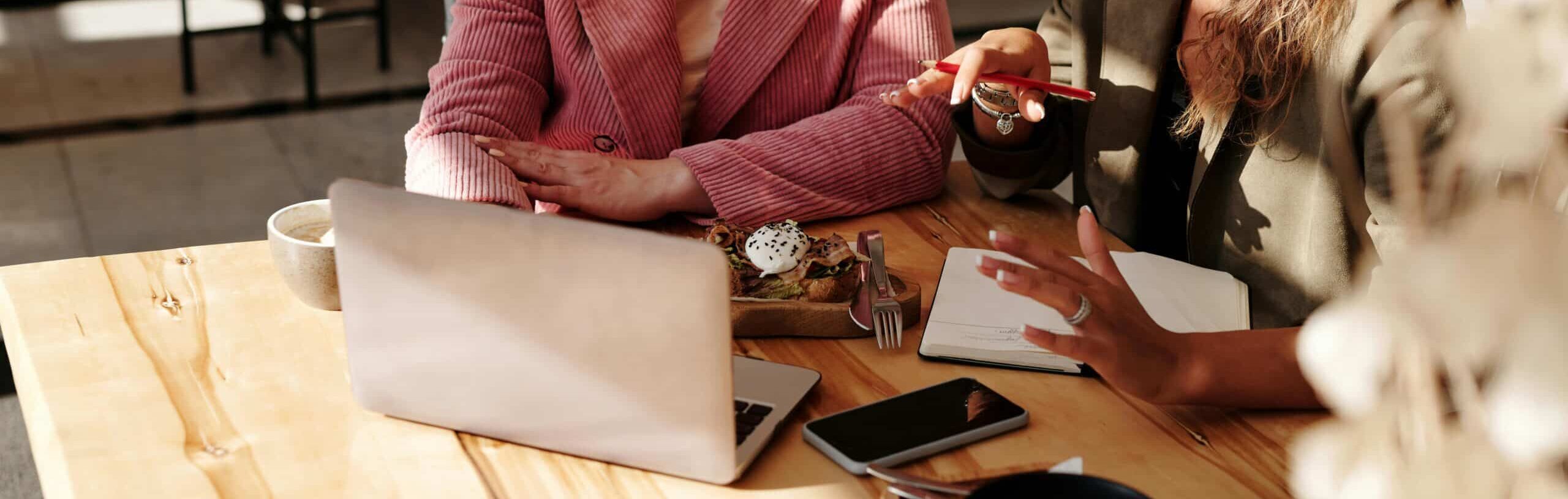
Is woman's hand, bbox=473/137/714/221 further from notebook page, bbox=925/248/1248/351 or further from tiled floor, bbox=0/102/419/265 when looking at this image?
tiled floor, bbox=0/102/419/265

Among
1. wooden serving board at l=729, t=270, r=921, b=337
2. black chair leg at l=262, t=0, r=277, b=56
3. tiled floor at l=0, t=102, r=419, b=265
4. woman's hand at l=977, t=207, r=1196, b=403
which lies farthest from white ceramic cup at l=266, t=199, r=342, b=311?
black chair leg at l=262, t=0, r=277, b=56

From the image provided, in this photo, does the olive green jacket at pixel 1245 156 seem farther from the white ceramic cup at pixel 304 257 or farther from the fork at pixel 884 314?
the white ceramic cup at pixel 304 257

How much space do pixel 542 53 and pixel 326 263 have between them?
45cm

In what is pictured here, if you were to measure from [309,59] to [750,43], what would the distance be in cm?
307

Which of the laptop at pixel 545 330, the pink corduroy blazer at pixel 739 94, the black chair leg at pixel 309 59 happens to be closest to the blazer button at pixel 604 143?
the pink corduroy blazer at pixel 739 94

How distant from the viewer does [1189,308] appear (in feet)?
3.43

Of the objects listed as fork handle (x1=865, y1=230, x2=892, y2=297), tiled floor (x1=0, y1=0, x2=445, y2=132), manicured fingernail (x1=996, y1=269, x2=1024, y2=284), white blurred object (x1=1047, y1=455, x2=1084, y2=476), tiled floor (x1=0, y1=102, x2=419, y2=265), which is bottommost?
tiled floor (x1=0, y1=102, x2=419, y2=265)

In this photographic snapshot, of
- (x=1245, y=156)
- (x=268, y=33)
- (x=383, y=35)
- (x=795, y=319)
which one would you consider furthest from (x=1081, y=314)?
(x=268, y=33)

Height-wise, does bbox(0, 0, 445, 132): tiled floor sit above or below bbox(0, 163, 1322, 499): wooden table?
below

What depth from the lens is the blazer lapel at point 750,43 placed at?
1298 millimetres

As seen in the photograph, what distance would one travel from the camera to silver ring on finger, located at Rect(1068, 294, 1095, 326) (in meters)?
0.84

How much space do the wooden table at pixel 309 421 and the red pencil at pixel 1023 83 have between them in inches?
9.4

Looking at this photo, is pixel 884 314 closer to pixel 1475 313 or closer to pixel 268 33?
pixel 1475 313

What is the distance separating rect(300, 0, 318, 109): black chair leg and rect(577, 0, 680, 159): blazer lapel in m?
2.94
